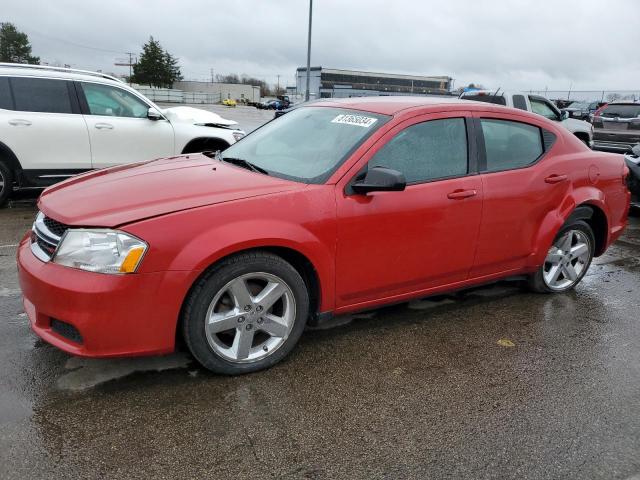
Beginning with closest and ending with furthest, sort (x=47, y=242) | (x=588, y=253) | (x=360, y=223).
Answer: (x=47, y=242)
(x=360, y=223)
(x=588, y=253)

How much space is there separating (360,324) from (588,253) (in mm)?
2297

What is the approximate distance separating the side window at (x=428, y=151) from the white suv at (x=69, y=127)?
5.29m

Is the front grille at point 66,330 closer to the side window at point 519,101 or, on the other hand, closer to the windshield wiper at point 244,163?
the windshield wiper at point 244,163

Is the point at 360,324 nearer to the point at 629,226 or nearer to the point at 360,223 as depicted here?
the point at 360,223

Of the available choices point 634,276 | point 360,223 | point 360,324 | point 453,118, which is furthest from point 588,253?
point 360,223

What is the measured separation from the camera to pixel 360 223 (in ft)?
10.7

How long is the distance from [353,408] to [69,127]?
6.08m

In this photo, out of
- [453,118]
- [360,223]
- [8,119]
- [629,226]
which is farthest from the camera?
[629,226]

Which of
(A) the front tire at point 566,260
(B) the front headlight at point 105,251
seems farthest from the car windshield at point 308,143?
(A) the front tire at point 566,260

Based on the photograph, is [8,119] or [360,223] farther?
[8,119]

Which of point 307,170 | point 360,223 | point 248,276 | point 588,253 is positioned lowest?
point 588,253

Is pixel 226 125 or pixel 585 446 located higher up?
pixel 226 125

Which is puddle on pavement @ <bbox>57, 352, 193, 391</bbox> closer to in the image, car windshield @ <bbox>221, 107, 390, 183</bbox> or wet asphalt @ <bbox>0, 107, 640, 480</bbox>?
wet asphalt @ <bbox>0, 107, 640, 480</bbox>

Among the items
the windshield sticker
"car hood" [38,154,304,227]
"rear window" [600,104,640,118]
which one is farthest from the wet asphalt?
"rear window" [600,104,640,118]
